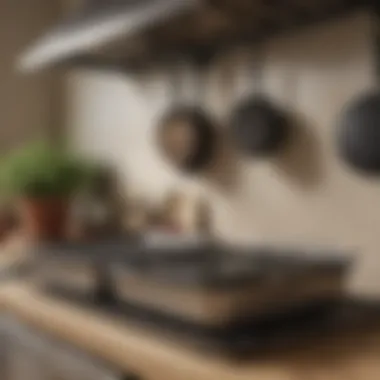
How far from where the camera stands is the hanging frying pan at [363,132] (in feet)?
3.53

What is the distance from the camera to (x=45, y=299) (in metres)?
1.24

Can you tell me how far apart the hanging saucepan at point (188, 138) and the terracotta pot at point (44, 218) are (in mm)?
272

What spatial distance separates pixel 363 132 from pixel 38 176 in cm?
76

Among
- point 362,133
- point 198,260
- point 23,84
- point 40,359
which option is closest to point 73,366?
point 40,359

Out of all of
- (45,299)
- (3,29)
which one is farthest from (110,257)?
(3,29)

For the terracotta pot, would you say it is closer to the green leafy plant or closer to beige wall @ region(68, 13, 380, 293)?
Result: the green leafy plant

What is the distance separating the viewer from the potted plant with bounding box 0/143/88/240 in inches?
61.5

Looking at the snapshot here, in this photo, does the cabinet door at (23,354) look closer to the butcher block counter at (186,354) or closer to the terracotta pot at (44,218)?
the butcher block counter at (186,354)

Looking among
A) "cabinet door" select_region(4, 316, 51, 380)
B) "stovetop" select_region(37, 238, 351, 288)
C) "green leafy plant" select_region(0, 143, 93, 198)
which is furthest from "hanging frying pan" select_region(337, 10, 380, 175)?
"green leafy plant" select_region(0, 143, 93, 198)

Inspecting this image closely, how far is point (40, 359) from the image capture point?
1.06 metres

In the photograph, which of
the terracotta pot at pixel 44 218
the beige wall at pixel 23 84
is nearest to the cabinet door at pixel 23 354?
the terracotta pot at pixel 44 218

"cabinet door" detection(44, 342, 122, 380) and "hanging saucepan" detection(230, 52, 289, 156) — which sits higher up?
"hanging saucepan" detection(230, 52, 289, 156)

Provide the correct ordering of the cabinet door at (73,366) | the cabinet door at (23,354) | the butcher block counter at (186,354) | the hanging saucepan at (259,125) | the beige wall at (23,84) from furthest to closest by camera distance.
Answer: the beige wall at (23,84)
the hanging saucepan at (259,125)
the cabinet door at (23,354)
the cabinet door at (73,366)
the butcher block counter at (186,354)

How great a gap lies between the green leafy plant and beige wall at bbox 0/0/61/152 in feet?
1.48
